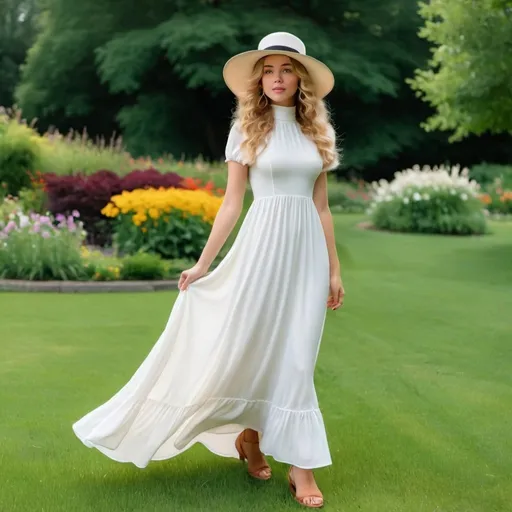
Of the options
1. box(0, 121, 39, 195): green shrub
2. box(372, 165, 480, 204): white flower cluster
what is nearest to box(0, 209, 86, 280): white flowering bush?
box(0, 121, 39, 195): green shrub

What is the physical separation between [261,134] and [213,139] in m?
32.0

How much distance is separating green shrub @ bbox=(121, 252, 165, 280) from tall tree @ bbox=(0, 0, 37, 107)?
33671 mm

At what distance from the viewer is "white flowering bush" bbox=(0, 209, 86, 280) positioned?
973 cm

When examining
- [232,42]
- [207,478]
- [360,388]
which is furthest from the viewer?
[232,42]

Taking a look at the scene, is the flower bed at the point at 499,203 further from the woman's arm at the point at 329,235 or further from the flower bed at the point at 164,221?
the woman's arm at the point at 329,235

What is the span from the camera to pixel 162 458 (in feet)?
12.0

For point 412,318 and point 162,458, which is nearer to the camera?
point 162,458

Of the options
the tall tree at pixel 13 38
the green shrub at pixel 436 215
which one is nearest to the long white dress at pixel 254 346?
the green shrub at pixel 436 215

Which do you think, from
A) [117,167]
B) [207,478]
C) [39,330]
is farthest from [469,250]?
[207,478]

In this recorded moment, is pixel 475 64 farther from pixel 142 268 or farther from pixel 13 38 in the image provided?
pixel 13 38

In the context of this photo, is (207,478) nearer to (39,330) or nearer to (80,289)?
(39,330)

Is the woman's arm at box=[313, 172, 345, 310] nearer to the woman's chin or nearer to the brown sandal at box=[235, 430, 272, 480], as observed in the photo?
the woman's chin

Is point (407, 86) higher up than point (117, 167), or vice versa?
point (407, 86)

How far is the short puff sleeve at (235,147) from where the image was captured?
356 cm
